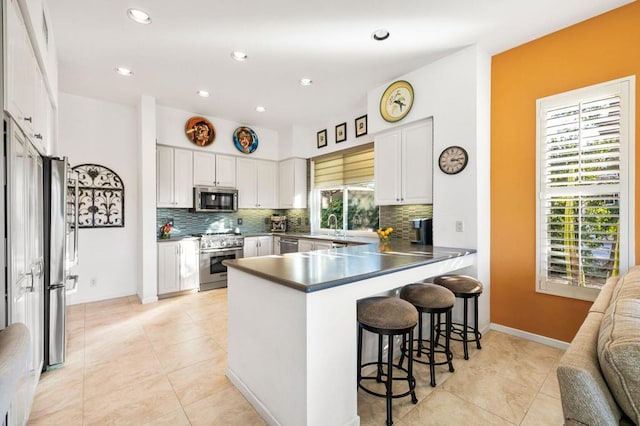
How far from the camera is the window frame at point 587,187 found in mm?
2262

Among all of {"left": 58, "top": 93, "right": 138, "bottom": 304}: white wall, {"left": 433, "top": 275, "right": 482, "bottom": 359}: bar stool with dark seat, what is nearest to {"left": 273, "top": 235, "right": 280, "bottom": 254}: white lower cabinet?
{"left": 58, "top": 93, "right": 138, "bottom": 304}: white wall

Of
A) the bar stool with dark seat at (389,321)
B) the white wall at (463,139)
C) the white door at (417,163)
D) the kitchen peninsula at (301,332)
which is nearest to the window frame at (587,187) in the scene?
the white wall at (463,139)

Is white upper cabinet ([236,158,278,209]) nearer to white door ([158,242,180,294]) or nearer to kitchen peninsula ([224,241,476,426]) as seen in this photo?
white door ([158,242,180,294])

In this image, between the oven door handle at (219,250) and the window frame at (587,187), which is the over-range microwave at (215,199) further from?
the window frame at (587,187)

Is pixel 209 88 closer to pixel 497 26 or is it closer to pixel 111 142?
pixel 111 142

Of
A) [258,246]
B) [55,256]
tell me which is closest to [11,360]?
[55,256]

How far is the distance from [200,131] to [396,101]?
10.4 ft

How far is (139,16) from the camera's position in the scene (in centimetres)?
240

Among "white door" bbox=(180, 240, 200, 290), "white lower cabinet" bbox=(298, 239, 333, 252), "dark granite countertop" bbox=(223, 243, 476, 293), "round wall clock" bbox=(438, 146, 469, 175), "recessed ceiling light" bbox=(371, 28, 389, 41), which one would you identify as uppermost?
"recessed ceiling light" bbox=(371, 28, 389, 41)

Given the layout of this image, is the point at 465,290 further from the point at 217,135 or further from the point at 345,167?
the point at 217,135

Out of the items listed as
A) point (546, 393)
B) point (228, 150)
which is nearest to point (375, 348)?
point (546, 393)

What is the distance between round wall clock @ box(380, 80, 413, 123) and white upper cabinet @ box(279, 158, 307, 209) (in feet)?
7.51

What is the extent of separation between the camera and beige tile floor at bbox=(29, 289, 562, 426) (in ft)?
5.95

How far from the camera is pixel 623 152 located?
2283 millimetres
